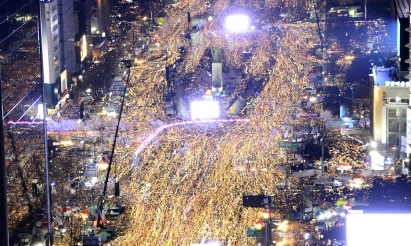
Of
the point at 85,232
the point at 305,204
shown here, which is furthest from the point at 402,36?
the point at 85,232

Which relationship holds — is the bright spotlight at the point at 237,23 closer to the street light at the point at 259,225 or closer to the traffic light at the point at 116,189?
the traffic light at the point at 116,189

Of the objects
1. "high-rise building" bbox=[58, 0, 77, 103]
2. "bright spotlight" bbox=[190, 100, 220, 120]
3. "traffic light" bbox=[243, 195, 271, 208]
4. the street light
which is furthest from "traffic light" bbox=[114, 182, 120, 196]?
"high-rise building" bbox=[58, 0, 77, 103]

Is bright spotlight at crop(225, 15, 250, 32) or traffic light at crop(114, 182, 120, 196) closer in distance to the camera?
traffic light at crop(114, 182, 120, 196)

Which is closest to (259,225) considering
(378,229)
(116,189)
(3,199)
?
(116,189)

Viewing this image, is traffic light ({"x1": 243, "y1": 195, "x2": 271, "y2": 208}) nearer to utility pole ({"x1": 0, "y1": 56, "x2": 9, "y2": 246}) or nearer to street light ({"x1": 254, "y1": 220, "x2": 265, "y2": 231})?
street light ({"x1": 254, "y1": 220, "x2": 265, "y2": 231})

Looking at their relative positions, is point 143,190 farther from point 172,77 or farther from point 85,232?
point 172,77
